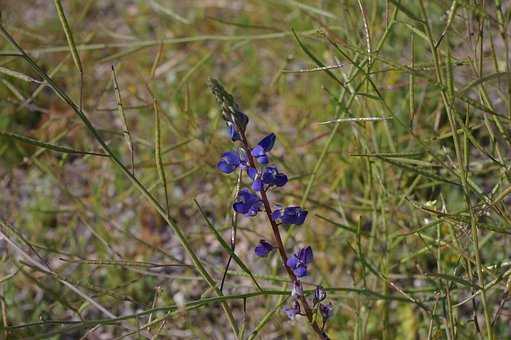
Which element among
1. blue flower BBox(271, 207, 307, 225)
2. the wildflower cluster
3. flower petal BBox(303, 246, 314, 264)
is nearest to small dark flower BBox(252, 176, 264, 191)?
the wildflower cluster

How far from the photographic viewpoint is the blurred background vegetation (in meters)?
2.19

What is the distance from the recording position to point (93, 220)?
3412mm

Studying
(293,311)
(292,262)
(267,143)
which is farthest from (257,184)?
(293,311)

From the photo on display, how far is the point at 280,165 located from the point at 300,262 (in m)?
1.68

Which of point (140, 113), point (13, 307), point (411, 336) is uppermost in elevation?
point (140, 113)

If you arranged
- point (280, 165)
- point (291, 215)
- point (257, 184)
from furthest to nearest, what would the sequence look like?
point (280, 165), point (291, 215), point (257, 184)

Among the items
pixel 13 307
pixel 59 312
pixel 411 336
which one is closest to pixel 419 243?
pixel 411 336

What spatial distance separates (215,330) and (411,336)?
2.61 ft

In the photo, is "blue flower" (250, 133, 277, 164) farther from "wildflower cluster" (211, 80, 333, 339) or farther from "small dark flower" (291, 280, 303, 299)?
"small dark flower" (291, 280, 303, 299)

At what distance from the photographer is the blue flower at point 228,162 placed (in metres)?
1.61

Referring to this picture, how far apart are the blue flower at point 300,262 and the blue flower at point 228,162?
10.3 inches

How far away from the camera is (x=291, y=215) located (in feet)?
5.49

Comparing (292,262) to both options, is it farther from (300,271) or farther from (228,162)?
(228,162)

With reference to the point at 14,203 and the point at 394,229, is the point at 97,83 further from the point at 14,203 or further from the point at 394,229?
the point at 394,229
